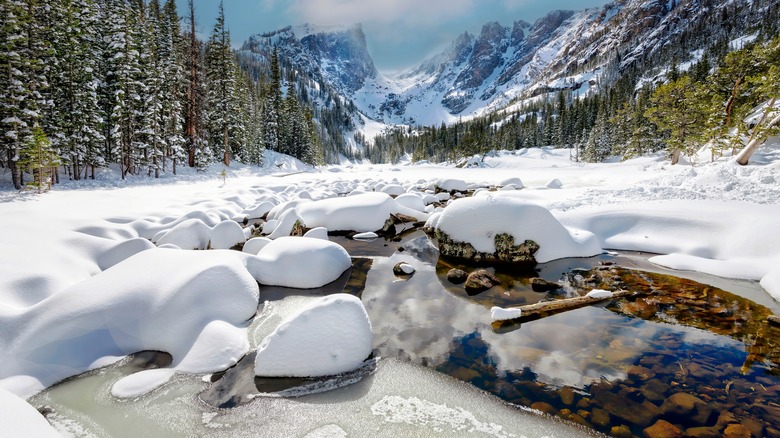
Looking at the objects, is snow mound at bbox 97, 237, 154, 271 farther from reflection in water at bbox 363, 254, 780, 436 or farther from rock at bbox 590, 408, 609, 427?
rock at bbox 590, 408, 609, 427

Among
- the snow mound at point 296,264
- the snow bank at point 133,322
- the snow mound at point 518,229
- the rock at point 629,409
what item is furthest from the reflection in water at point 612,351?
the snow bank at point 133,322

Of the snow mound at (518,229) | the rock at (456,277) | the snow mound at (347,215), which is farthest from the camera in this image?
the snow mound at (347,215)

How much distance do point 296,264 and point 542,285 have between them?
5731 millimetres

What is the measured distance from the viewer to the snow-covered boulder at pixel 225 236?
9.56 metres

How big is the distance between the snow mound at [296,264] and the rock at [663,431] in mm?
6003

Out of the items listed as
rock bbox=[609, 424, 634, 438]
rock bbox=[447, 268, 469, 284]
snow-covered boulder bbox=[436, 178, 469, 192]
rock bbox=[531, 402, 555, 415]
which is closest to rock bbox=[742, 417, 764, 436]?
rock bbox=[609, 424, 634, 438]

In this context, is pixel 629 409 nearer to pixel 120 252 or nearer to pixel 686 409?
pixel 686 409

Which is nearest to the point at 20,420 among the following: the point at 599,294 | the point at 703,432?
the point at 703,432

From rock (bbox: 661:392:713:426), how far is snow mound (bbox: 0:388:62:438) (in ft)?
20.0

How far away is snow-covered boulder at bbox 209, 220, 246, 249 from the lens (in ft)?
31.4

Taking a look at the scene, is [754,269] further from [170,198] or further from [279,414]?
[170,198]

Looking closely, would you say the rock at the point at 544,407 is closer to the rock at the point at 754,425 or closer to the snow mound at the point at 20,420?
the rock at the point at 754,425

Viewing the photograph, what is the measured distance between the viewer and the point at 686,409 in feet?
12.2

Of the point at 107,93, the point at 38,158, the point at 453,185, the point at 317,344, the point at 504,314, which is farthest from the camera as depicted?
the point at 453,185
